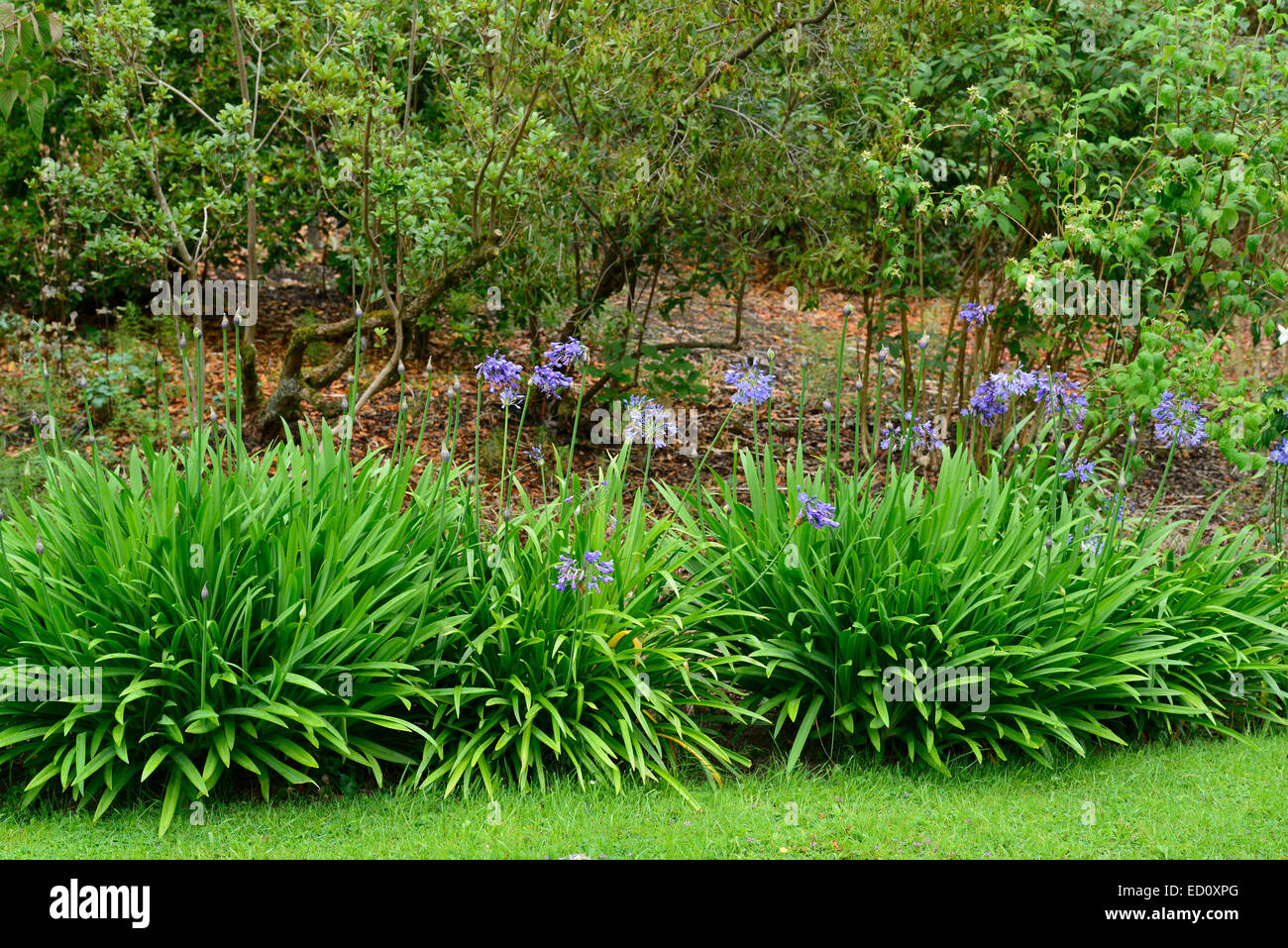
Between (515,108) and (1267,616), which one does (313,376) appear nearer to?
(515,108)

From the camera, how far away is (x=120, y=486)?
5.03m

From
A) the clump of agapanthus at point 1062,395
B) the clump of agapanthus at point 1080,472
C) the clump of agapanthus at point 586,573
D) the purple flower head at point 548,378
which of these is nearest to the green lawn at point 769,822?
the clump of agapanthus at point 586,573

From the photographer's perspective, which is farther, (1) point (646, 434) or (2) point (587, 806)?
(1) point (646, 434)

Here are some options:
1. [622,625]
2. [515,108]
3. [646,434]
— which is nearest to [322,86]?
[515,108]

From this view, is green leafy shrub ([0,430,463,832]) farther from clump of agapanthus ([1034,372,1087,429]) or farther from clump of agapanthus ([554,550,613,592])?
clump of agapanthus ([1034,372,1087,429])

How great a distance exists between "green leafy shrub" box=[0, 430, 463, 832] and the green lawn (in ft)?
0.48

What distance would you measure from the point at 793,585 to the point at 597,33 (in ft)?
11.2

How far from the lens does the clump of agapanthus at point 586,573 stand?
451 centimetres

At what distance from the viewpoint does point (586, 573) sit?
4559 mm
